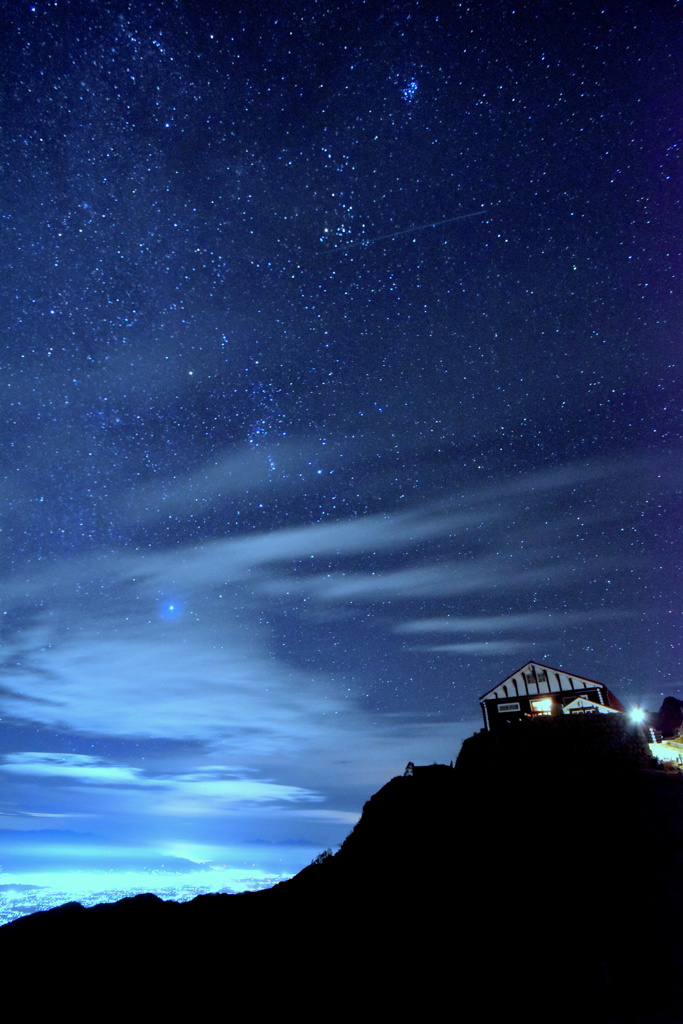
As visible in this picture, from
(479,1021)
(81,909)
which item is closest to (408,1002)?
(479,1021)

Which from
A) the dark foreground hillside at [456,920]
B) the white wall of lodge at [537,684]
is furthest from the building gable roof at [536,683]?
the dark foreground hillside at [456,920]

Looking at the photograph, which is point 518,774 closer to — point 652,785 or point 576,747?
point 576,747

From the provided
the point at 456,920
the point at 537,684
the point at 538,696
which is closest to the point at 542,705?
the point at 538,696

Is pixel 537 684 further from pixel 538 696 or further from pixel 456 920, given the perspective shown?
pixel 456 920

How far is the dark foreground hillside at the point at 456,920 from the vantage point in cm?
2223

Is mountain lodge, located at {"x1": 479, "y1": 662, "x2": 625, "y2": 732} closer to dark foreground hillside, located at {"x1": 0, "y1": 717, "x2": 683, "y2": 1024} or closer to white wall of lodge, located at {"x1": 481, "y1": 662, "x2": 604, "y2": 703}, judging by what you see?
white wall of lodge, located at {"x1": 481, "y1": 662, "x2": 604, "y2": 703}

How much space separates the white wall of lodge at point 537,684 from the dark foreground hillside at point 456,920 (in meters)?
7.31

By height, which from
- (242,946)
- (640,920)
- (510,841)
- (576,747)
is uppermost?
(576,747)

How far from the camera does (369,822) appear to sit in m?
38.7

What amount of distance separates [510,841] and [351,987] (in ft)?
35.3

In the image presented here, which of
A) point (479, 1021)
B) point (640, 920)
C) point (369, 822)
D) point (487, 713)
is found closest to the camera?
point (479, 1021)

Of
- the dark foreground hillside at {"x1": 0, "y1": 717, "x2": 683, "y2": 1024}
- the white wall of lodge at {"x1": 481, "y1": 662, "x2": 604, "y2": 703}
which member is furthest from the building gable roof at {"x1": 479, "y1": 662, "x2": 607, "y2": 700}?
the dark foreground hillside at {"x1": 0, "y1": 717, "x2": 683, "y2": 1024}

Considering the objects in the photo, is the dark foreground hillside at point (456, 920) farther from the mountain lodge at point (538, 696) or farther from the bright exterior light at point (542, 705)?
the bright exterior light at point (542, 705)

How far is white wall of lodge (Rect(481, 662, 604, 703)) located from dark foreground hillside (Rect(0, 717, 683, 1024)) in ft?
24.0
